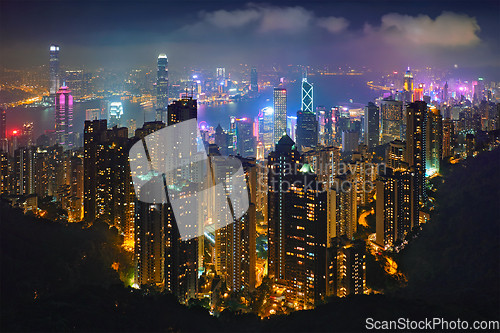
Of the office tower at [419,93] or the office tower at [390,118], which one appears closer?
the office tower at [390,118]

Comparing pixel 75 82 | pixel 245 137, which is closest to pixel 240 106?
pixel 245 137

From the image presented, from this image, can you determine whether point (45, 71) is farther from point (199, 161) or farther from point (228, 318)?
point (228, 318)

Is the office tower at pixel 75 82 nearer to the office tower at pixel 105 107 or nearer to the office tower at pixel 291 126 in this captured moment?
the office tower at pixel 105 107

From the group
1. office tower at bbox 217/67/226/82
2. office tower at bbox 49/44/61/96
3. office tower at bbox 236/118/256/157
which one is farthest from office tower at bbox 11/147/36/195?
office tower at bbox 236/118/256/157

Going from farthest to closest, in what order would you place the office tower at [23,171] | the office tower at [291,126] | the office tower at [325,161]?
the office tower at [291,126] → the office tower at [325,161] → the office tower at [23,171]

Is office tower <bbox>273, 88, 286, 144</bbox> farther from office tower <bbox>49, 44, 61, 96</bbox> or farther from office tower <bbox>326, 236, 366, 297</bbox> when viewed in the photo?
office tower <bbox>326, 236, 366, 297</bbox>

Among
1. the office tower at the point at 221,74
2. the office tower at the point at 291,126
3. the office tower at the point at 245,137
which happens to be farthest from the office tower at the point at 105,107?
the office tower at the point at 291,126
